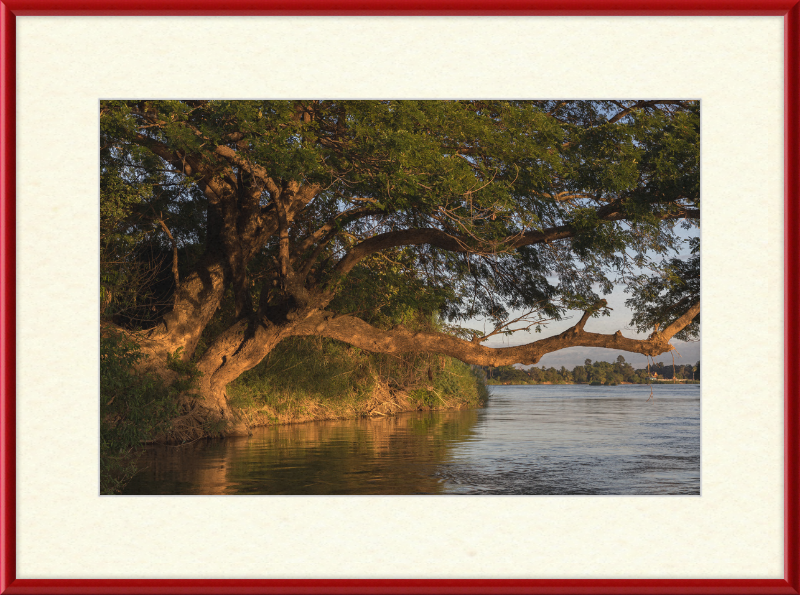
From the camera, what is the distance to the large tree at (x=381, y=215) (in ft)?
36.8

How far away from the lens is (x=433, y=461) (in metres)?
12.6

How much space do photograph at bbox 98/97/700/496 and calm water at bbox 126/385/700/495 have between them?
0.08m

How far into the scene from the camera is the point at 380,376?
26234 mm

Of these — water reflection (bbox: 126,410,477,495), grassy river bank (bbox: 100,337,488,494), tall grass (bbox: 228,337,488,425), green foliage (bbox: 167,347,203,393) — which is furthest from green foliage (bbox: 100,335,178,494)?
tall grass (bbox: 228,337,488,425)

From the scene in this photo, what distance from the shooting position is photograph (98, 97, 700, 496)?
10.6 m

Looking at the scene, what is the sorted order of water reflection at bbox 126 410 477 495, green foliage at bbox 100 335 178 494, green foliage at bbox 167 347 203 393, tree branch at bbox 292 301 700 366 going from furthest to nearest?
tree branch at bbox 292 301 700 366
green foliage at bbox 167 347 203 393
water reflection at bbox 126 410 477 495
green foliage at bbox 100 335 178 494

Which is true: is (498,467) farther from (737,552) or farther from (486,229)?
(737,552)

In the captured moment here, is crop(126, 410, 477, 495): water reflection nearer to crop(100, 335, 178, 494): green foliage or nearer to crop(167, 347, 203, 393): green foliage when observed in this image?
crop(100, 335, 178, 494): green foliage
